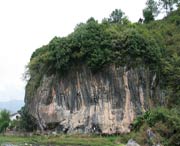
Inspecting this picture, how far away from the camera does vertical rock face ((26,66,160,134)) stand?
57.7 metres

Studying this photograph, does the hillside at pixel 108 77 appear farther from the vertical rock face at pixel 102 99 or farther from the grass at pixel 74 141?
the grass at pixel 74 141

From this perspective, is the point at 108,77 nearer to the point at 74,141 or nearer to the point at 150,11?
the point at 74,141

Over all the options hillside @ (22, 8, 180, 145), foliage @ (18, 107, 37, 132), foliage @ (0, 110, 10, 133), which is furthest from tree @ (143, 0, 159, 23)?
foliage @ (0, 110, 10, 133)

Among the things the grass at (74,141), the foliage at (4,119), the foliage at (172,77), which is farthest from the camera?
the foliage at (4,119)

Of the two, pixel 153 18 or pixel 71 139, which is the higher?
pixel 153 18

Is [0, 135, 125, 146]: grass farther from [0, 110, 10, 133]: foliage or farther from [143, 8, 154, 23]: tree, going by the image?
[143, 8, 154, 23]: tree

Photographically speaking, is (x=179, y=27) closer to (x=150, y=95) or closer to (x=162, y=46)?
(x=162, y=46)

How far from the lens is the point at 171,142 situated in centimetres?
3819

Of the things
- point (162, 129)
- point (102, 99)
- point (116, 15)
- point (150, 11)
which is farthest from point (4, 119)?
point (162, 129)

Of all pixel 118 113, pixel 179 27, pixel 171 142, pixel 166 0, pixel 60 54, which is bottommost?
pixel 171 142

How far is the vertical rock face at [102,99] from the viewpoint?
57.7 m

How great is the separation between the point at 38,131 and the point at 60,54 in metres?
13.0

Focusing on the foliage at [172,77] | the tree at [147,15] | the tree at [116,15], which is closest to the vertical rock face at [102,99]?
the foliage at [172,77]

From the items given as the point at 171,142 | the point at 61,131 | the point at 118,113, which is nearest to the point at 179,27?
the point at 118,113
